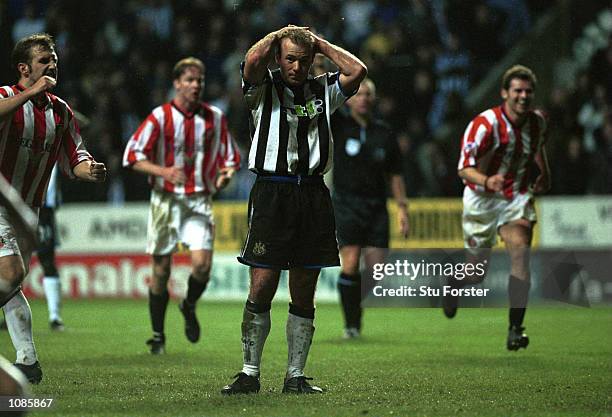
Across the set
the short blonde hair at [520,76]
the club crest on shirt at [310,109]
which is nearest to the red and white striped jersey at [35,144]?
the club crest on shirt at [310,109]

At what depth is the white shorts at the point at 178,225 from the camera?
8875mm

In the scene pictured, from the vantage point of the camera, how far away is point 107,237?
51.3 feet

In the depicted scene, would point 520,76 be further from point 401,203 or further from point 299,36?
point 299,36

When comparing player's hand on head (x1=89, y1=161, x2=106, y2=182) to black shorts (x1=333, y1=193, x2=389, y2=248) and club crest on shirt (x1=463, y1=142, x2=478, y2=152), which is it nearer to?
club crest on shirt (x1=463, y1=142, x2=478, y2=152)

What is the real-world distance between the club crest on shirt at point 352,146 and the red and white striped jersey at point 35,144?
13.3ft

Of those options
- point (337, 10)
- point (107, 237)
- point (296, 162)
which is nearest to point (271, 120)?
point (296, 162)

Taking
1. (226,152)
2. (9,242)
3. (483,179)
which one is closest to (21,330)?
(9,242)

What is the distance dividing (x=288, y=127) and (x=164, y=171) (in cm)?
263

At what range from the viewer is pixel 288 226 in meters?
6.14

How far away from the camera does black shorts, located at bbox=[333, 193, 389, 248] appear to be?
1024 cm

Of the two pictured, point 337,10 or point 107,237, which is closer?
point 107,237

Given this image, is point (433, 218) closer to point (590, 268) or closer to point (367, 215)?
point (590, 268)

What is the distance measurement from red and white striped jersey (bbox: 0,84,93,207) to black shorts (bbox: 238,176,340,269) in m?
1.21

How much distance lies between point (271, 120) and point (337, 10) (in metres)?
10.9
